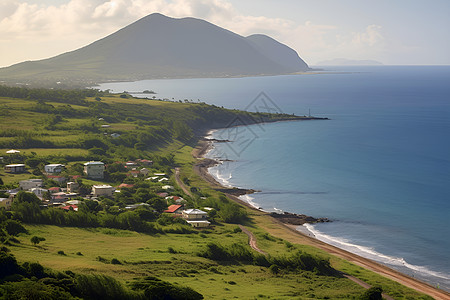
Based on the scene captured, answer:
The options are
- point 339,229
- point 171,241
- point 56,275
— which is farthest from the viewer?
point 339,229

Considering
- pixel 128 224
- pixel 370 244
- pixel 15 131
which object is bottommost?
pixel 370 244

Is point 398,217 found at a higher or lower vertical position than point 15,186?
lower

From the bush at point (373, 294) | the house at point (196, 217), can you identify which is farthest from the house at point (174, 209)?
the bush at point (373, 294)

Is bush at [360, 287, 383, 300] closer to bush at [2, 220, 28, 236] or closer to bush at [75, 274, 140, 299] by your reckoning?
bush at [75, 274, 140, 299]

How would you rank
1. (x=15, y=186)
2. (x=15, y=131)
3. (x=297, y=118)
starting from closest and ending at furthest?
(x=15, y=186), (x=15, y=131), (x=297, y=118)

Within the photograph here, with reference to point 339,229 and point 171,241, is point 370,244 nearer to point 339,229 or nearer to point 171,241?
point 339,229

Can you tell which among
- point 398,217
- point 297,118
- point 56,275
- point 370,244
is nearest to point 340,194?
point 398,217

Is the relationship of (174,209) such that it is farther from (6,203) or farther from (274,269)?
(274,269)
